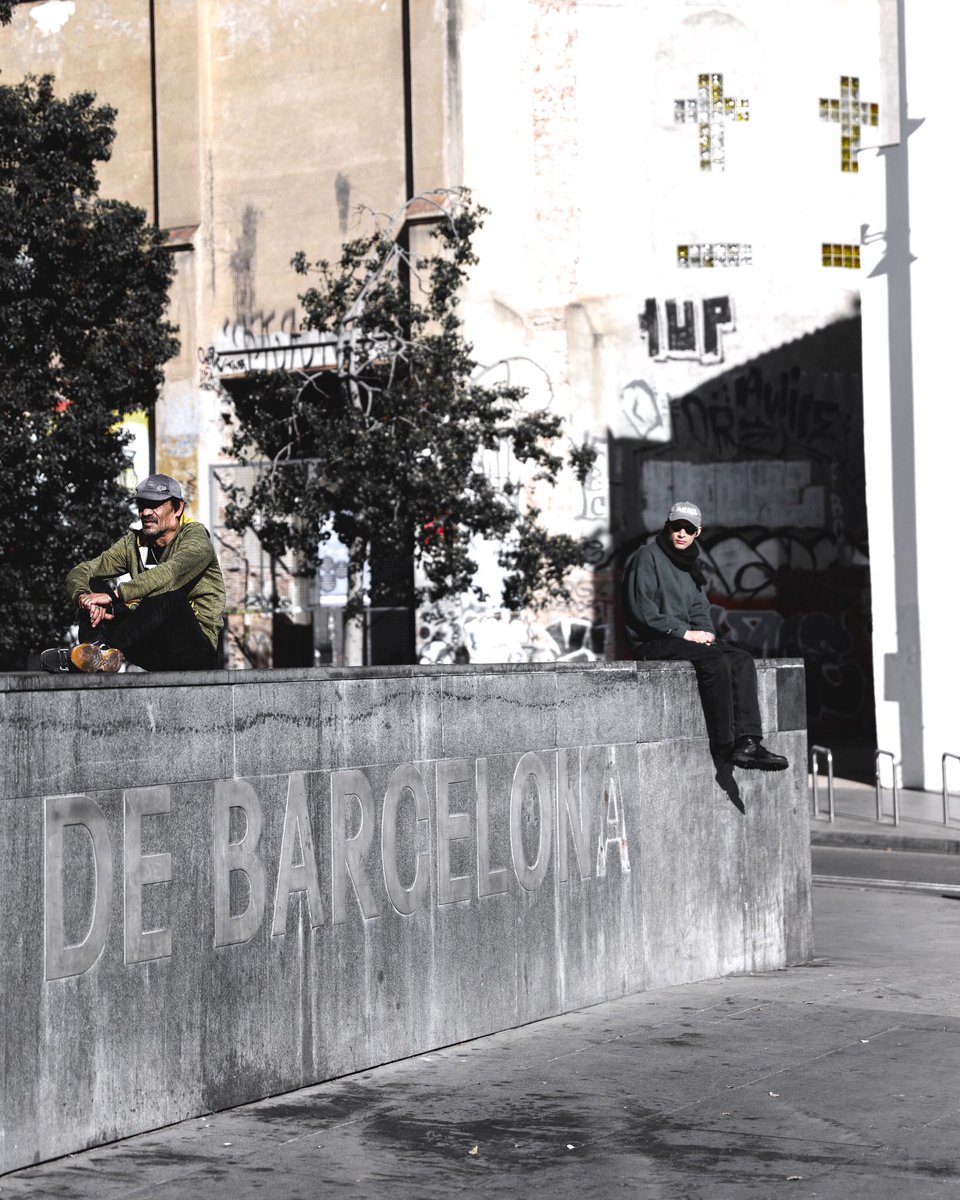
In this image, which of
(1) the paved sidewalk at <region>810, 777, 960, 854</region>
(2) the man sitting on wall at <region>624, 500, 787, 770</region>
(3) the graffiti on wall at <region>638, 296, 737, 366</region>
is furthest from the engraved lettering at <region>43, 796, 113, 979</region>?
(3) the graffiti on wall at <region>638, 296, 737, 366</region>

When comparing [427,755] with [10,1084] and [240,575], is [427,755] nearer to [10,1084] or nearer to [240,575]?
[10,1084]

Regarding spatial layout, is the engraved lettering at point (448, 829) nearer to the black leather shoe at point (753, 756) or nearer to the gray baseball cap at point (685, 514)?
the black leather shoe at point (753, 756)

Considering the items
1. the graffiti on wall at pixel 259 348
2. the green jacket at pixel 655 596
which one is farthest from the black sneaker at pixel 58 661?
the graffiti on wall at pixel 259 348

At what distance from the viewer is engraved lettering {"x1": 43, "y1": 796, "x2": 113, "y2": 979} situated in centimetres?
567

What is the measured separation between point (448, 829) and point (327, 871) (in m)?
0.82

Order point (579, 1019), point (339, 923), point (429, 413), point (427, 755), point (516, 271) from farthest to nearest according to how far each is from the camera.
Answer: point (516, 271) < point (429, 413) < point (579, 1019) < point (427, 755) < point (339, 923)

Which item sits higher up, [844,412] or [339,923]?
[844,412]

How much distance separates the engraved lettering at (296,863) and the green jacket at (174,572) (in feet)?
3.38

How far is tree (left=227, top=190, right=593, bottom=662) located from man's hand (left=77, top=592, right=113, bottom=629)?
50.1ft

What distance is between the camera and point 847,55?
32.7 m

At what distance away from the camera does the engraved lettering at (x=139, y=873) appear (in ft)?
19.7

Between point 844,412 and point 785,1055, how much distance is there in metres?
26.0

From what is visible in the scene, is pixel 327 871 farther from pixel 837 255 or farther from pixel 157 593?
pixel 837 255

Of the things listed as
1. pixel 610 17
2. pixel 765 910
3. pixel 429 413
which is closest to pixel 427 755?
pixel 765 910
